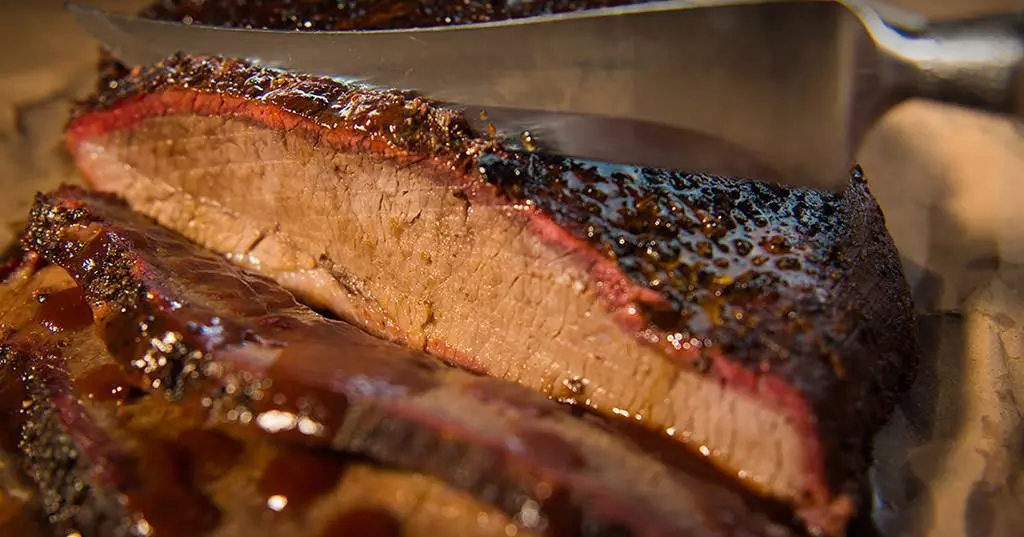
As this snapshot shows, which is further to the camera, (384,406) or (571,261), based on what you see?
(571,261)

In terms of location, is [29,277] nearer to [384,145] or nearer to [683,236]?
[384,145]

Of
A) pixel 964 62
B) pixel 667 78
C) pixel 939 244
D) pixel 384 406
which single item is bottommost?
pixel 939 244

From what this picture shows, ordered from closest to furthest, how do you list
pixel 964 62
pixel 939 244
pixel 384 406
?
1. pixel 964 62
2. pixel 384 406
3. pixel 939 244

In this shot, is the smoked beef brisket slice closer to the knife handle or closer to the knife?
the knife

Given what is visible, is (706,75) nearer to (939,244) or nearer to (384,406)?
(384,406)

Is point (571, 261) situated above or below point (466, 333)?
above

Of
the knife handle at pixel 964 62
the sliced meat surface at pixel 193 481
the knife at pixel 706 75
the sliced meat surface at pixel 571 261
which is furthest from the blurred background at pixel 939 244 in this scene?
the sliced meat surface at pixel 193 481

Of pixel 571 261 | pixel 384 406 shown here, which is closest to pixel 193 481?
pixel 384 406

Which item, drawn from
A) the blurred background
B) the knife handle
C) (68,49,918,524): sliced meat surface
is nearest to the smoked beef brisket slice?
(68,49,918,524): sliced meat surface
